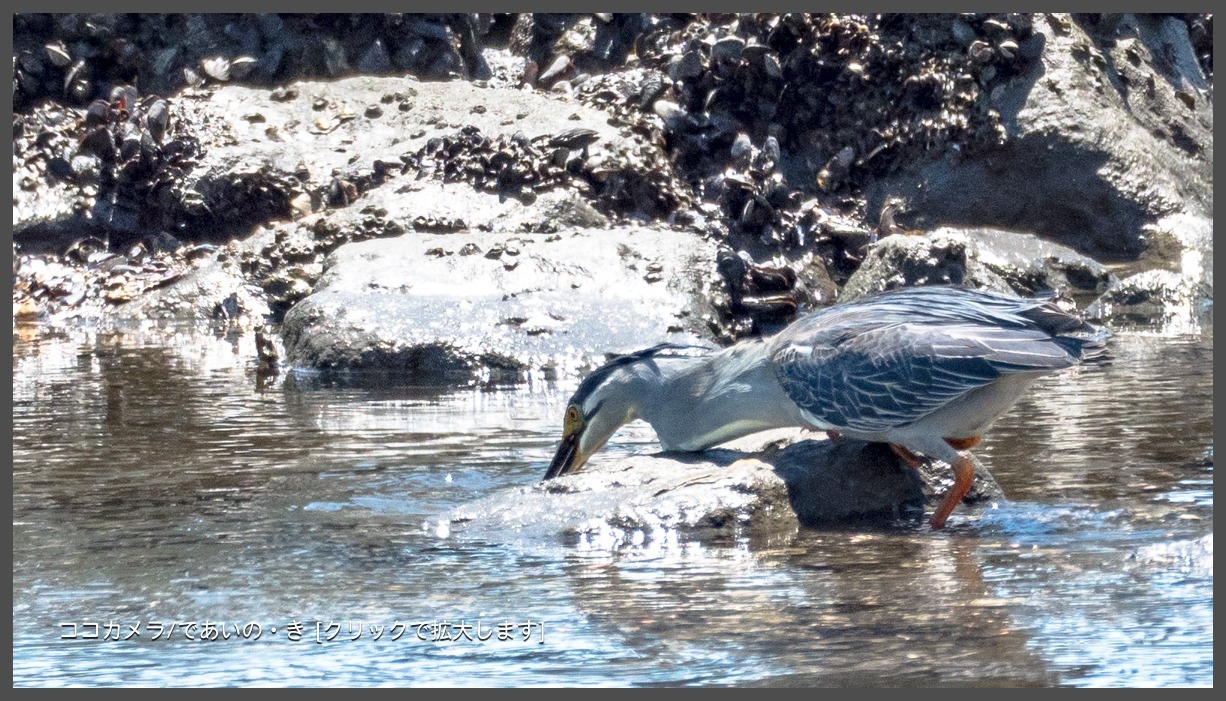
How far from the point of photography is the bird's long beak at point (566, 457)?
20.9 ft

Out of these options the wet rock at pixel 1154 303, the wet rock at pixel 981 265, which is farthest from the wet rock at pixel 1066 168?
the wet rock at pixel 1154 303

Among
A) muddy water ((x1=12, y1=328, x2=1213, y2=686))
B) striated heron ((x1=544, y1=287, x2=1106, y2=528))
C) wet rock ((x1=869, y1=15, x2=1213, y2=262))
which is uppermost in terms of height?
wet rock ((x1=869, y1=15, x2=1213, y2=262))

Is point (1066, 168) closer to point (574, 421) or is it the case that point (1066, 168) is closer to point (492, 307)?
point (492, 307)

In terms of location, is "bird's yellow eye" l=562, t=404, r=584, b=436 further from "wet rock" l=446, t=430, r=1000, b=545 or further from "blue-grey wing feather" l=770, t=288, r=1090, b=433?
"blue-grey wing feather" l=770, t=288, r=1090, b=433

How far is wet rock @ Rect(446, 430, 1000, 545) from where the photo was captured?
543cm

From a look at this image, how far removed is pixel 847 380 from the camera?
225 inches

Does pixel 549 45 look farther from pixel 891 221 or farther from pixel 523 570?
pixel 523 570

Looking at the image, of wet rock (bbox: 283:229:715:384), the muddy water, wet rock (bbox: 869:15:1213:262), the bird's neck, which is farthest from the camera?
wet rock (bbox: 869:15:1213:262)

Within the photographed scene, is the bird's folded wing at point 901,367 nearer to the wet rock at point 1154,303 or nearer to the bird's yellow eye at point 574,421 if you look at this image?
the bird's yellow eye at point 574,421

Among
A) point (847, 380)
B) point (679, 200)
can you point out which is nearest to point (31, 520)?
point (847, 380)

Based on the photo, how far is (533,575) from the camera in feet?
16.1

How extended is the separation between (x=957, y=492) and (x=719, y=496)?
2.91ft

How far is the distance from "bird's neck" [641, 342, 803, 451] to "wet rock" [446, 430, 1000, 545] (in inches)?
4.3

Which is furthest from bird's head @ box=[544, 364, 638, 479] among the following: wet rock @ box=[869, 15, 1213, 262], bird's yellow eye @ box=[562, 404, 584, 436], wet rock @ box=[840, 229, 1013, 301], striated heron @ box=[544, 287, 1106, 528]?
wet rock @ box=[869, 15, 1213, 262]
